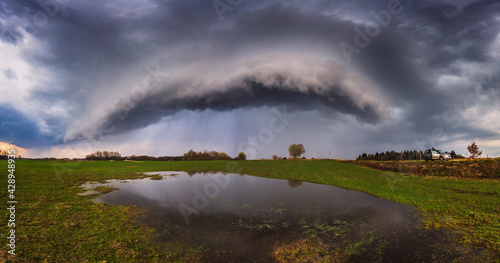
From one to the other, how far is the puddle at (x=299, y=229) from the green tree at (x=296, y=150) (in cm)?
8407

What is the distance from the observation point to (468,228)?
10641 mm

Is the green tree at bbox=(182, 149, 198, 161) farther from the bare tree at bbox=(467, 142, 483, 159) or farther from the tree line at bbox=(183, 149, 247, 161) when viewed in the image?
the bare tree at bbox=(467, 142, 483, 159)

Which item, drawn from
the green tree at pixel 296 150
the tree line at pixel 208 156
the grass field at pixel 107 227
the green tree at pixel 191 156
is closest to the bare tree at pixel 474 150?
the grass field at pixel 107 227

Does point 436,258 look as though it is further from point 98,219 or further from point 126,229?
point 98,219

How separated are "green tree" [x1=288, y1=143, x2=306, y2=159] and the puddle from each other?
276ft

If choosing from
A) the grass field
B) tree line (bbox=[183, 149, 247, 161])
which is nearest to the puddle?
the grass field

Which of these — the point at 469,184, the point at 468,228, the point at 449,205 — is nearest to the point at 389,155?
the point at 469,184

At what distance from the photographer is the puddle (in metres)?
8.18

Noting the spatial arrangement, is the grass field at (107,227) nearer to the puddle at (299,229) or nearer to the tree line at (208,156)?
the puddle at (299,229)

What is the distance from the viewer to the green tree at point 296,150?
101 meters

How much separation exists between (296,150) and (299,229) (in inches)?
3669

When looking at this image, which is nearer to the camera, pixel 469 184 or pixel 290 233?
A: pixel 290 233

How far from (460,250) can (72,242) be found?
17.3 metres

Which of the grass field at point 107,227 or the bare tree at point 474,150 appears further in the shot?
the bare tree at point 474,150
